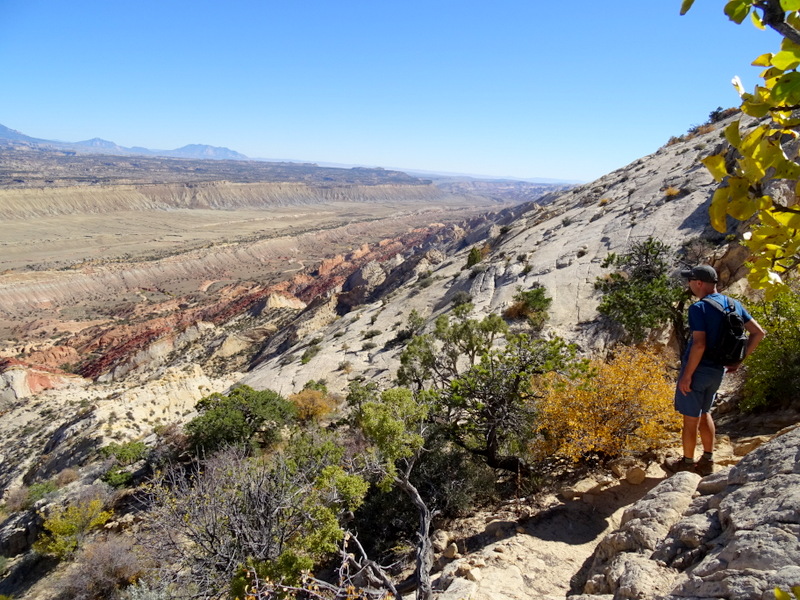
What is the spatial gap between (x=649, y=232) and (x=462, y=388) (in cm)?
1545

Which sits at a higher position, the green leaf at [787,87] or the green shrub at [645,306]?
the green leaf at [787,87]

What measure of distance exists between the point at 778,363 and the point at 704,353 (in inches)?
134

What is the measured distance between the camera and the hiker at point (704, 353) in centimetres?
432

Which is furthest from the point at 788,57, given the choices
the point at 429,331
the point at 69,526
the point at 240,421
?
the point at 429,331

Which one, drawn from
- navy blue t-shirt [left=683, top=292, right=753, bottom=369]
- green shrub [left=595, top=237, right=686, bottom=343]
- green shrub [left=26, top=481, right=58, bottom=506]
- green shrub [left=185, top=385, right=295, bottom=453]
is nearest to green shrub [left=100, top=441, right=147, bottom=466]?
green shrub [left=26, top=481, right=58, bottom=506]

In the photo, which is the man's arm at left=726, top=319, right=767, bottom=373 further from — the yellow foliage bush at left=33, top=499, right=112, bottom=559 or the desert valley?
the yellow foliage bush at left=33, top=499, right=112, bottom=559

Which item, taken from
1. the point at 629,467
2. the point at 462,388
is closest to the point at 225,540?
the point at 462,388

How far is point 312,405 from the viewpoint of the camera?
49.9 ft

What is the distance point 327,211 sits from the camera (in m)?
167

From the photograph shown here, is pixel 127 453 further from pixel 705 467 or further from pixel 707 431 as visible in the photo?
pixel 707 431

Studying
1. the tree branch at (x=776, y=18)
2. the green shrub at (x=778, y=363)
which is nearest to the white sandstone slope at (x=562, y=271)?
the green shrub at (x=778, y=363)

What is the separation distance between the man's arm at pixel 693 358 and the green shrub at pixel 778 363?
3.04 m

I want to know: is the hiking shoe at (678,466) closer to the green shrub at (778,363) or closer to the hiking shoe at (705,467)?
the hiking shoe at (705,467)

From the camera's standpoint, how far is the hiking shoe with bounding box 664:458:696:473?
512 cm
